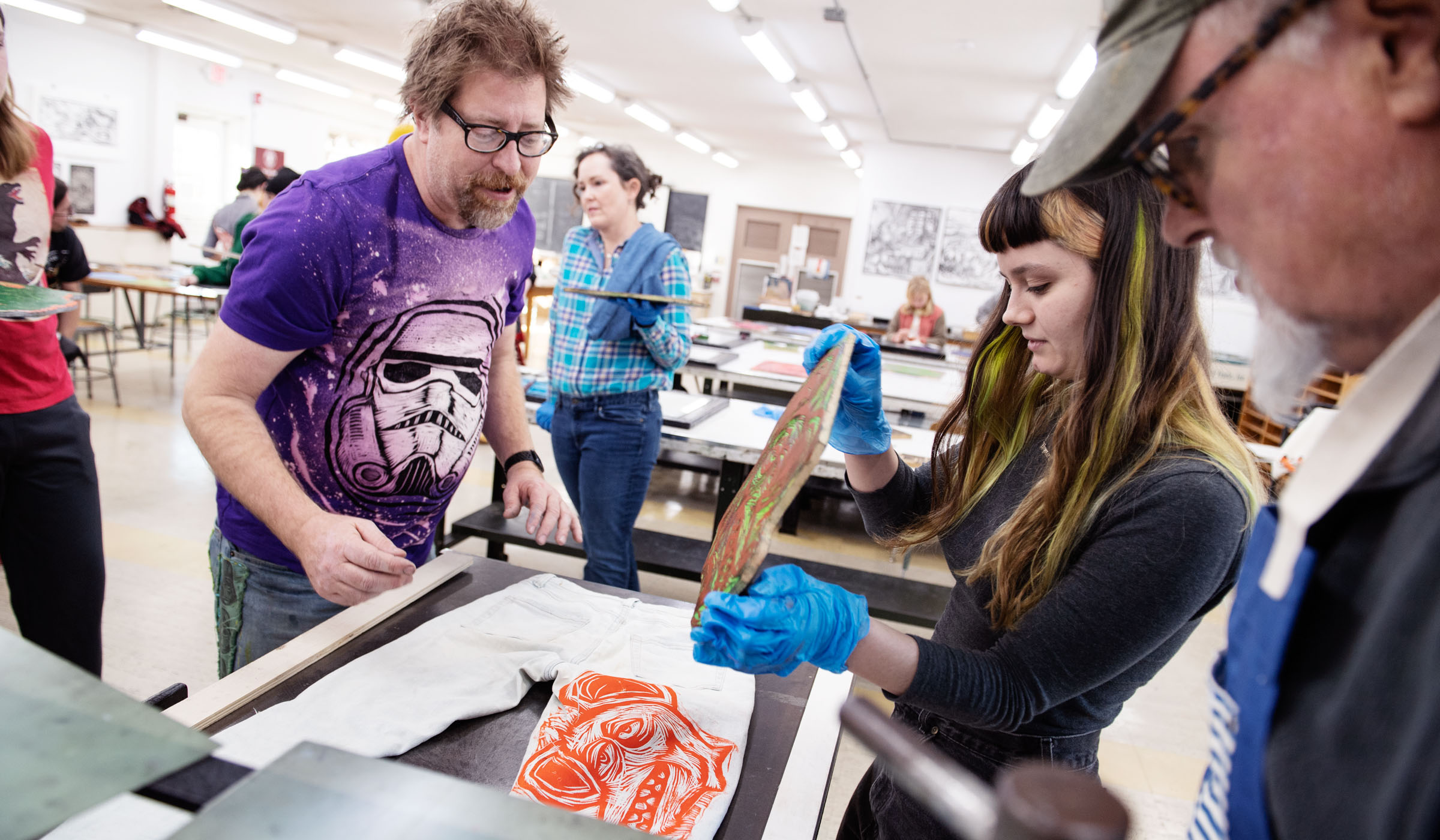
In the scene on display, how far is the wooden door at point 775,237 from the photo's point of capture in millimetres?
15609

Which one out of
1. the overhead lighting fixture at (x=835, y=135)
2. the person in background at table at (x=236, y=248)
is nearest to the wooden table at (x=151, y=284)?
the person in background at table at (x=236, y=248)

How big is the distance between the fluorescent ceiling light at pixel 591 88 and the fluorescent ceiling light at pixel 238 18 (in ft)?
9.46

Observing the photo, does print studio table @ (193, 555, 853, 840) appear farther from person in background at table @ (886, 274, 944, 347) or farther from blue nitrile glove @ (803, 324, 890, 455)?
person in background at table @ (886, 274, 944, 347)

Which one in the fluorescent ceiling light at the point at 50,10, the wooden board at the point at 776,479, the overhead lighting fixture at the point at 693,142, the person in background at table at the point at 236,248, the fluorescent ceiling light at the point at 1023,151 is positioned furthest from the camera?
the overhead lighting fixture at the point at 693,142

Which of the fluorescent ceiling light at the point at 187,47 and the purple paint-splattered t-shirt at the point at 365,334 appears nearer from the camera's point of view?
the purple paint-splattered t-shirt at the point at 365,334

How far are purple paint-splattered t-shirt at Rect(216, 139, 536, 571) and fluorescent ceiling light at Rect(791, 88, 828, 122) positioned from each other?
7772mm

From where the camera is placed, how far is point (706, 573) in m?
1.07

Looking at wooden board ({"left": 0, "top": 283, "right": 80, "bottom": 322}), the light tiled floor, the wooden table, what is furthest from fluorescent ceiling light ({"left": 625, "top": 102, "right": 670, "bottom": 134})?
wooden board ({"left": 0, "top": 283, "right": 80, "bottom": 322})

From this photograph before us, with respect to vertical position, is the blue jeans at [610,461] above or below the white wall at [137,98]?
below

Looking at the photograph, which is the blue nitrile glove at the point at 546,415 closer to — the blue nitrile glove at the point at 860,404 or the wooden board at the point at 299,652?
the wooden board at the point at 299,652

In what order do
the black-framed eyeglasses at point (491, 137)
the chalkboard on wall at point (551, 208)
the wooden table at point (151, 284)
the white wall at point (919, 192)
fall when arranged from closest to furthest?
the black-framed eyeglasses at point (491, 137) < the wooden table at point (151, 284) < the white wall at point (919, 192) < the chalkboard on wall at point (551, 208)

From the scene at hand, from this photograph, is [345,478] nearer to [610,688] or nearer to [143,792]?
[610,688]

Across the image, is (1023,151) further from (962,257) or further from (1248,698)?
(1248,698)

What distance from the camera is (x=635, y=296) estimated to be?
2.59 metres
